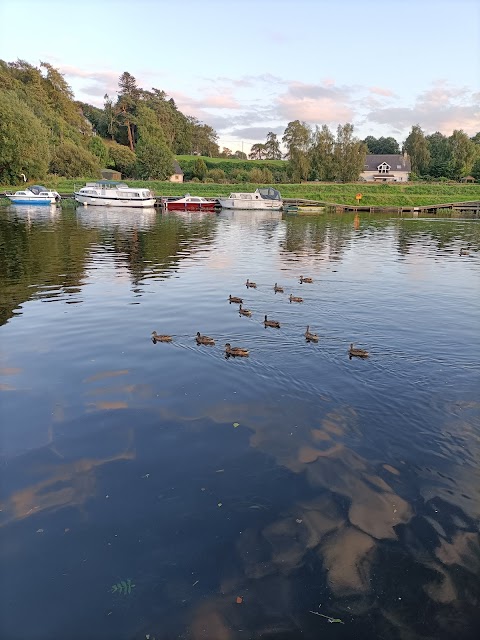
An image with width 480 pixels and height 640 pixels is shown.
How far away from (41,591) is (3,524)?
1.84 meters

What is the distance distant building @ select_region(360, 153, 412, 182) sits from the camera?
473 ft

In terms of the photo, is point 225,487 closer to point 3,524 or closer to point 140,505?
point 140,505

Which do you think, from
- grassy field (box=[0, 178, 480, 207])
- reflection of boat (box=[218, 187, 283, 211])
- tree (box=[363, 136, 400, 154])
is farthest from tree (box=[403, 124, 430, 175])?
reflection of boat (box=[218, 187, 283, 211])

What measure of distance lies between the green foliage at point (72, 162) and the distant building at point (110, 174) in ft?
13.1

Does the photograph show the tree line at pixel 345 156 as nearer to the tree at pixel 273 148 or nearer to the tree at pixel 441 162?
the tree at pixel 441 162

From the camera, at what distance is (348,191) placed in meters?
109

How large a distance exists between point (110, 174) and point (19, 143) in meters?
34.8

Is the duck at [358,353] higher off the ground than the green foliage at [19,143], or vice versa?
the green foliage at [19,143]

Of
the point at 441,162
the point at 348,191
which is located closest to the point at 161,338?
the point at 348,191

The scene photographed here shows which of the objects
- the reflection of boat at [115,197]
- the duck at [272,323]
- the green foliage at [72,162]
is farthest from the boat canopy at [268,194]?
the duck at [272,323]

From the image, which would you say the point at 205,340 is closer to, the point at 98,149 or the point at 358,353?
the point at 358,353

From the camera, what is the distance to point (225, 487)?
975 centimetres

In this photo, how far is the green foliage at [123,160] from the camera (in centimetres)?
13138

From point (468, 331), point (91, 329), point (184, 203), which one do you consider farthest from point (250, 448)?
point (184, 203)
